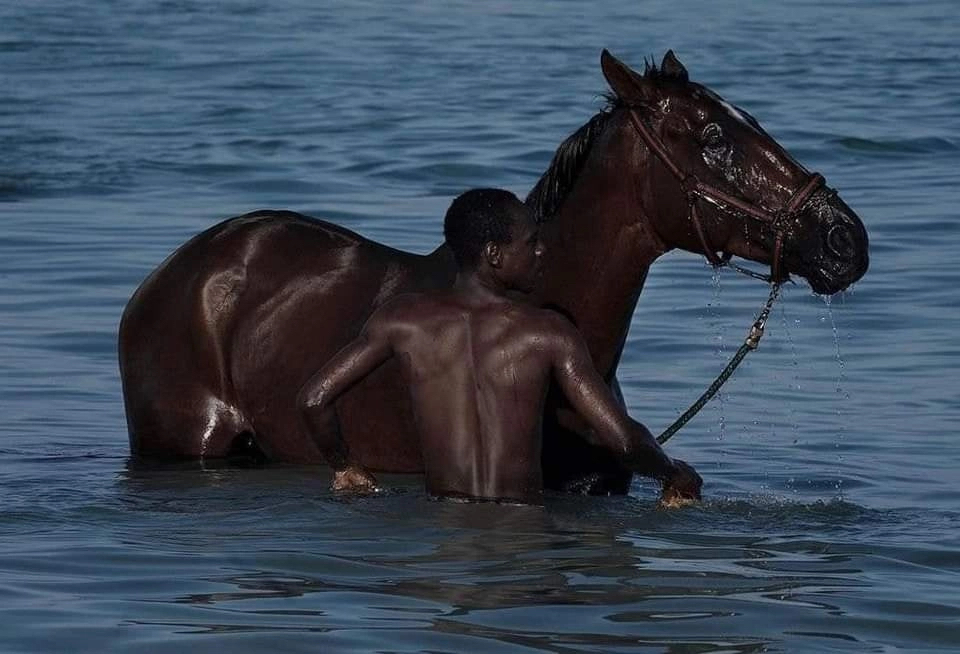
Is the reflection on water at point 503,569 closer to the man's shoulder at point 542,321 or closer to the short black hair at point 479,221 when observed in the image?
the man's shoulder at point 542,321

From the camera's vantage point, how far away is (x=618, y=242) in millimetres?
7262

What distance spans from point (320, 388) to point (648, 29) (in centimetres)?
2280

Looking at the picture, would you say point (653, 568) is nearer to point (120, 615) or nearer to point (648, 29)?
point (120, 615)

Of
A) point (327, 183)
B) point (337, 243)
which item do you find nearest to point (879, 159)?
point (327, 183)

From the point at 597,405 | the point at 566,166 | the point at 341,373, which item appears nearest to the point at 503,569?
the point at 597,405

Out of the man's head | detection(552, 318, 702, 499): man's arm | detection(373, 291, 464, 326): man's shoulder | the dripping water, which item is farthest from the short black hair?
the dripping water

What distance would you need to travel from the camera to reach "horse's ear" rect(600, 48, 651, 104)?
718 centimetres

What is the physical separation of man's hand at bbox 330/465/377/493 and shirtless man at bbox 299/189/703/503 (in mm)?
322

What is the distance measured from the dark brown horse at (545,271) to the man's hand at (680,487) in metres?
0.50

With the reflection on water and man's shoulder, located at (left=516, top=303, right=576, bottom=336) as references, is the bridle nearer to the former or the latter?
man's shoulder, located at (left=516, top=303, right=576, bottom=336)

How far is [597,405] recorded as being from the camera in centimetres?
673


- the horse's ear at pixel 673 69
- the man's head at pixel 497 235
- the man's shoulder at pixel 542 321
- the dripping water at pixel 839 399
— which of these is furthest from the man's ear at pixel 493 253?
the dripping water at pixel 839 399

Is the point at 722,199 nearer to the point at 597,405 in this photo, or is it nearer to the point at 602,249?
the point at 602,249

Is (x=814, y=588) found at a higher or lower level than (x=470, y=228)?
lower
